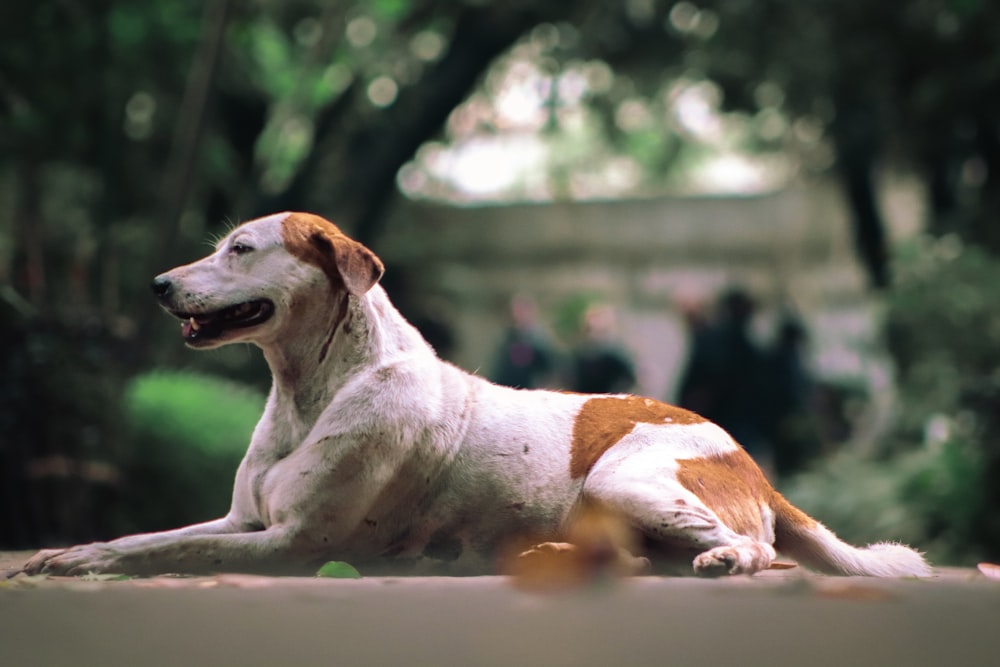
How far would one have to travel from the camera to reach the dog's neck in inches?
170

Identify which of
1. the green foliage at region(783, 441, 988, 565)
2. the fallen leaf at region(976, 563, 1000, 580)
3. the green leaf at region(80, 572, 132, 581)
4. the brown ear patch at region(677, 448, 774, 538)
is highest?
the brown ear patch at region(677, 448, 774, 538)

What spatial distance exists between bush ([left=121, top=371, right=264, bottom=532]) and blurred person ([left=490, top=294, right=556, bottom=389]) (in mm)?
3621

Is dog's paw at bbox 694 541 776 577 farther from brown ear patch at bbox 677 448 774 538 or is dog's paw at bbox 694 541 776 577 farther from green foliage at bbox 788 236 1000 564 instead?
green foliage at bbox 788 236 1000 564

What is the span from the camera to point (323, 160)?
1648 centimetres

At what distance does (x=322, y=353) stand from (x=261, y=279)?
1.02 feet

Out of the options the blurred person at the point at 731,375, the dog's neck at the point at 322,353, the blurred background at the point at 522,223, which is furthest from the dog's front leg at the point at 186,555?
the blurred person at the point at 731,375

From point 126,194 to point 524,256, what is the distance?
9.97 metres

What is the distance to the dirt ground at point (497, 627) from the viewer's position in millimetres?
2479

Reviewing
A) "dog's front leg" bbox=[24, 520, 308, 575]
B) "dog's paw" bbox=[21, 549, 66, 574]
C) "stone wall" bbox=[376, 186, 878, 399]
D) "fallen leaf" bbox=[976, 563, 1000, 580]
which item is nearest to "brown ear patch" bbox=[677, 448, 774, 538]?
"fallen leaf" bbox=[976, 563, 1000, 580]

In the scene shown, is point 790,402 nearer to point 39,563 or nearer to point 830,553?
point 830,553

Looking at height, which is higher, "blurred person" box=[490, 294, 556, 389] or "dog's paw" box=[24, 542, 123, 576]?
"dog's paw" box=[24, 542, 123, 576]

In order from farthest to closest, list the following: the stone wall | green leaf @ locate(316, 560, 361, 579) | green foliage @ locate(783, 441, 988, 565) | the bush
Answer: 1. the stone wall
2. green foliage @ locate(783, 441, 988, 565)
3. the bush
4. green leaf @ locate(316, 560, 361, 579)

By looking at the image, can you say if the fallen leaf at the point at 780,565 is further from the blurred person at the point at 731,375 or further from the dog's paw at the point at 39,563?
the blurred person at the point at 731,375

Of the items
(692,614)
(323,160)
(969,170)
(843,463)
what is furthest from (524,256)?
(692,614)
